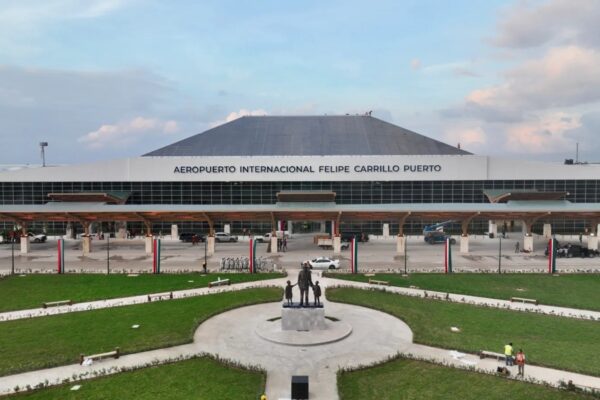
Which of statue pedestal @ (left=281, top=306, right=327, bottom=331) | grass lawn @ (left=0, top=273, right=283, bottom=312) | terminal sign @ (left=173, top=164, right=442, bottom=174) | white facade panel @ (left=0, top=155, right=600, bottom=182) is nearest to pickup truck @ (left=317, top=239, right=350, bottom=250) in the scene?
white facade panel @ (left=0, top=155, right=600, bottom=182)

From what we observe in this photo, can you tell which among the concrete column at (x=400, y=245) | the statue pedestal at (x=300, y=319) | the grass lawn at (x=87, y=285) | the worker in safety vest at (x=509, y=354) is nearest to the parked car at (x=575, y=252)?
the concrete column at (x=400, y=245)

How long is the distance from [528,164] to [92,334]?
67259mm

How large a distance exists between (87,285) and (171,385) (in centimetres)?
2280

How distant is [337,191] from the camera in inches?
2753

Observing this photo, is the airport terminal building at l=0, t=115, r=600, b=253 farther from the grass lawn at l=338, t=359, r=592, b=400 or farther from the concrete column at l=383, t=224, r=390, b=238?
the grass lawn at l=338, t=359, r=592, b=400

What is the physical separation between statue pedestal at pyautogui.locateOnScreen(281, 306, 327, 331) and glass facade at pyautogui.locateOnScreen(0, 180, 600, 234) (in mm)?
46277

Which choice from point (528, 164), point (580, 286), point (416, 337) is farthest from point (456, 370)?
point (528, 164)

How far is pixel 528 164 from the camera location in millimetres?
69000

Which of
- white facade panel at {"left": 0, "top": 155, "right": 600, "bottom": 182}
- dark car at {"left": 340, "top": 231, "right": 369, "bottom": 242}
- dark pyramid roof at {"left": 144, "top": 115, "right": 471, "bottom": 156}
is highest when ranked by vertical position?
dark pyramid roof at {"left": 144, "top": 115, "right": 471, "bottom": 156}

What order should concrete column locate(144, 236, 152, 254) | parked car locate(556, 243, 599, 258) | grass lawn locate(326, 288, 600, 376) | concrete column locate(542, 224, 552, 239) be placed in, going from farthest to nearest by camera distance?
concrete column locate(542, 224, 552, 239), concrete column locate(144, 236, 152, 254), parked car locate(556, 243, 599, 258), grass lawn locate(326, 288, 600, 376)

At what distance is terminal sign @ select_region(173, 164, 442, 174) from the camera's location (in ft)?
227

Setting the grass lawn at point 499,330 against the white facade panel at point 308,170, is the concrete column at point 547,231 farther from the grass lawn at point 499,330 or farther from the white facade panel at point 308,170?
the grass lawn at point 499,330

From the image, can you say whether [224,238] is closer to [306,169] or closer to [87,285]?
[306,169]

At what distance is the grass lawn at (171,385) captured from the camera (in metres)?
17.0
